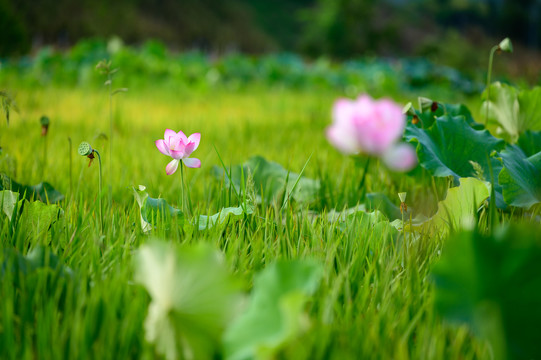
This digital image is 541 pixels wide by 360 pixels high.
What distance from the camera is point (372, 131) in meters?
0.44

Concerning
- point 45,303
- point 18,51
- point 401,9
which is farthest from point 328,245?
point 401,9

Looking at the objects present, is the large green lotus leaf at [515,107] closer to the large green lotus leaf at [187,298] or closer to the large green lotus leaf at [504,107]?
the large green lotus leaf at [504,107]

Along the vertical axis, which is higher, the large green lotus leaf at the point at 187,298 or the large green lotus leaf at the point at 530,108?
the large green lotus leaf at the point at 530,108

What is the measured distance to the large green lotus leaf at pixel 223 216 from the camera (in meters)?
0.89

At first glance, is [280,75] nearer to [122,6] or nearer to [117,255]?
[117,255]

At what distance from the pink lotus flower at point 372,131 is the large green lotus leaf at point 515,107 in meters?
1.01

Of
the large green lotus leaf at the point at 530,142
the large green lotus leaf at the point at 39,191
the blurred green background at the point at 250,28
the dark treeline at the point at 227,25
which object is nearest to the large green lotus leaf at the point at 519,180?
the large green lotus leaf at the point at 530,142

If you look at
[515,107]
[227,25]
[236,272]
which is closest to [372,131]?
[236,272]

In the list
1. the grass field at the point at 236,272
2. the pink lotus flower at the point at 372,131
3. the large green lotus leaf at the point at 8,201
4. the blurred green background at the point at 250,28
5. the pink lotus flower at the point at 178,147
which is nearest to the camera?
the pink lotus flower at the point at 372,131

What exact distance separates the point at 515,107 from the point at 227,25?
57.9 feet

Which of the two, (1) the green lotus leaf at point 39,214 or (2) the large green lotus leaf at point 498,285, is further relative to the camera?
(1) the green lotus leaf at point 39,214

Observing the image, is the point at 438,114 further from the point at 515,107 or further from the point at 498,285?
the point at 498,285

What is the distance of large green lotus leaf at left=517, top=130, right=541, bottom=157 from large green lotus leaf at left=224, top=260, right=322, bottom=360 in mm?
974

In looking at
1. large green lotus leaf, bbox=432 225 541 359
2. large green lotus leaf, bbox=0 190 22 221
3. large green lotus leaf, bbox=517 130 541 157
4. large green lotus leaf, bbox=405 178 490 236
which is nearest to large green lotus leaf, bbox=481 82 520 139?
large green lotus leaf, bbox=517 130 541 157
